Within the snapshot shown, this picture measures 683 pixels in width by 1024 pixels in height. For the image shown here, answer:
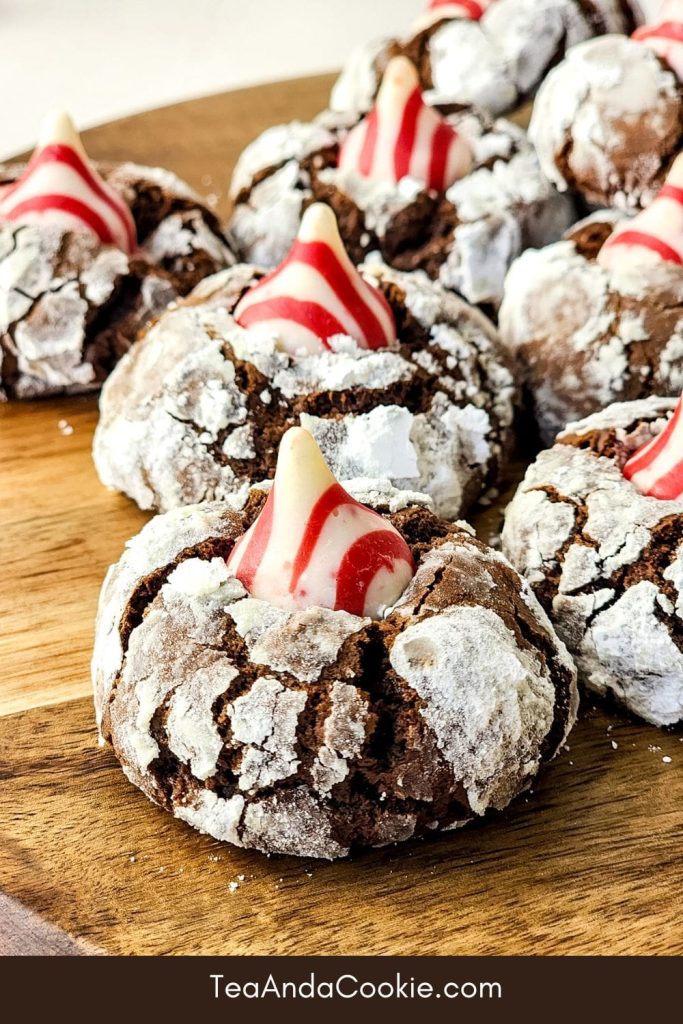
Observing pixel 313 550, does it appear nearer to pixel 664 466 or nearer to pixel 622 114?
pixel 664 466

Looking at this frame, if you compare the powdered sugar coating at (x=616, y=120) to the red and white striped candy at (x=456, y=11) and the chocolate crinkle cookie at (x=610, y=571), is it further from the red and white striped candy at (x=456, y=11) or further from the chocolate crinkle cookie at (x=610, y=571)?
the chocolate crinkle cookie at (x=610, y=571)

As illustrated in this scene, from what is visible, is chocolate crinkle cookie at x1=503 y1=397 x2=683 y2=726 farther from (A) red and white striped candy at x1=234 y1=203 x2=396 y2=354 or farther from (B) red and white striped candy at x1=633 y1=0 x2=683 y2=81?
(B) red and white striped candy at x1=633 y1=0 x2=683 y2=81

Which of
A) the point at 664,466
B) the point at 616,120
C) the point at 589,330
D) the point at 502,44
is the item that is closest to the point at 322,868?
the point at 664,466

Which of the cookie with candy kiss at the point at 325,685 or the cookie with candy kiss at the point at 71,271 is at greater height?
the cookie with candy kiss at the point at 71,271

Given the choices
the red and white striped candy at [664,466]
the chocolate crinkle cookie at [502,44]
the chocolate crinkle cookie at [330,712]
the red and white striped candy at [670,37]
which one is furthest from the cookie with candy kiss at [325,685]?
the chocolate crinkle cookie at [502,44]

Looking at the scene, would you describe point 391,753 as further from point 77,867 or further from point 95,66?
point 95,66
